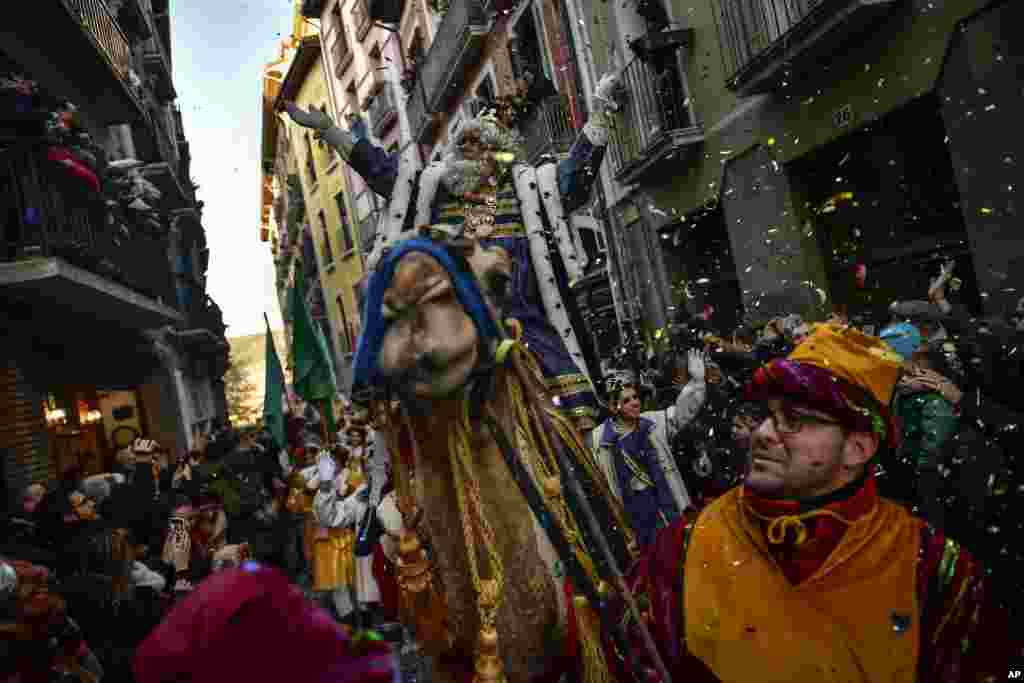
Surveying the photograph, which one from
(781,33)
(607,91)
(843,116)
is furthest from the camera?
(781,33)

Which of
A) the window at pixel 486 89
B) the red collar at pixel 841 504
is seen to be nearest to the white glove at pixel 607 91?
the red collar at pixel 841 504

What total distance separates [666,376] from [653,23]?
6.89 metres

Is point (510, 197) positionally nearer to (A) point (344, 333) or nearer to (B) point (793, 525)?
(B) point (793, 525)

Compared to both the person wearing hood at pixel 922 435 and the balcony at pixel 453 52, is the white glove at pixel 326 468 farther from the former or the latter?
the balcony at pixel 453 52

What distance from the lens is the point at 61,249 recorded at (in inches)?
398

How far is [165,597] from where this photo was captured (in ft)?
17.4

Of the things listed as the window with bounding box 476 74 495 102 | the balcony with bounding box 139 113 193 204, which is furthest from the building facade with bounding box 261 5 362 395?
the window with bounding box 476 74 495 102

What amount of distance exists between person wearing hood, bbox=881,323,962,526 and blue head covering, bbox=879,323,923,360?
0.26m

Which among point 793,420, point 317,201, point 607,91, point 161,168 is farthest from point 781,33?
point 317,201

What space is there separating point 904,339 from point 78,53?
14465 millimetres

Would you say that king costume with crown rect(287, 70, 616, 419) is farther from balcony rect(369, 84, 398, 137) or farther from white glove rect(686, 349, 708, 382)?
balcony rect(369, 84, 398, 137)

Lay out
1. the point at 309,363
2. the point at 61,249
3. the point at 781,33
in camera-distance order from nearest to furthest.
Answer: the point at 781,33 < the point at 309,363 < the point at 61,249

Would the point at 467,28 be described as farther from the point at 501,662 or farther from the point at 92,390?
the point at 501,662

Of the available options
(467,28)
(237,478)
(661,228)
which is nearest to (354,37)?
(467,28)
